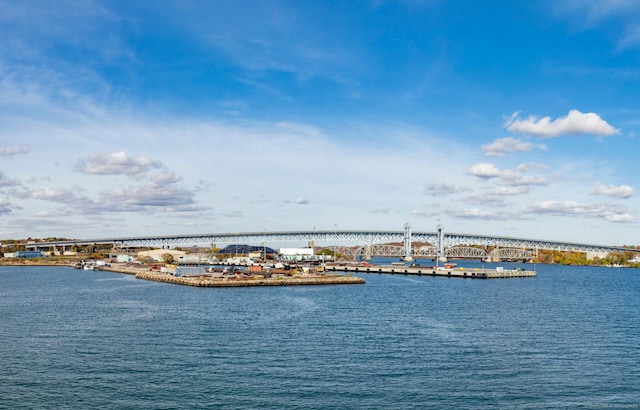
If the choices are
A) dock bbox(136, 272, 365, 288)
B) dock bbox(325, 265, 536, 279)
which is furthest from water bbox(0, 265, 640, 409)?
dock bbox(325, 265, 536, 279)

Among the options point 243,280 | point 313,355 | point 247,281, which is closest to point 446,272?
point 243,280

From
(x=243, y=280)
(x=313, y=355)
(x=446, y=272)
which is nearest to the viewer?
(x=313, y=355)

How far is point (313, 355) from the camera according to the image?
111 feet

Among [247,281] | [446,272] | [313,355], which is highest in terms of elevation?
[446,272]

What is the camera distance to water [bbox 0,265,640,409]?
26000mm

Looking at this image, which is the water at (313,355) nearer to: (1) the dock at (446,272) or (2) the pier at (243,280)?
(2) the pier at (243,280)

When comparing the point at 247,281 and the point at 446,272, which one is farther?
the point at 446,272

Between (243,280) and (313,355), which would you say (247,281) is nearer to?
(243,280)

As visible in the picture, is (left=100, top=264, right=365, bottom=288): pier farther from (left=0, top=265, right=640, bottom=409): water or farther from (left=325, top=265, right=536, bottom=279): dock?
(left=325, top=265, right=536, bottom=279): dock

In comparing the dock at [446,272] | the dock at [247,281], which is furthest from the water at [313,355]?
the dock at [446,272]

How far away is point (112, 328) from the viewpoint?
42375mm

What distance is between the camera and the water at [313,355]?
26000 millimetres

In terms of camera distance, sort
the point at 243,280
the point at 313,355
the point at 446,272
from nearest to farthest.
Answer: the point at 313,355 → the point at 243,280 → the point at 446,272

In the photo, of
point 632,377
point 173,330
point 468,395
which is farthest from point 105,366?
point 632,377
